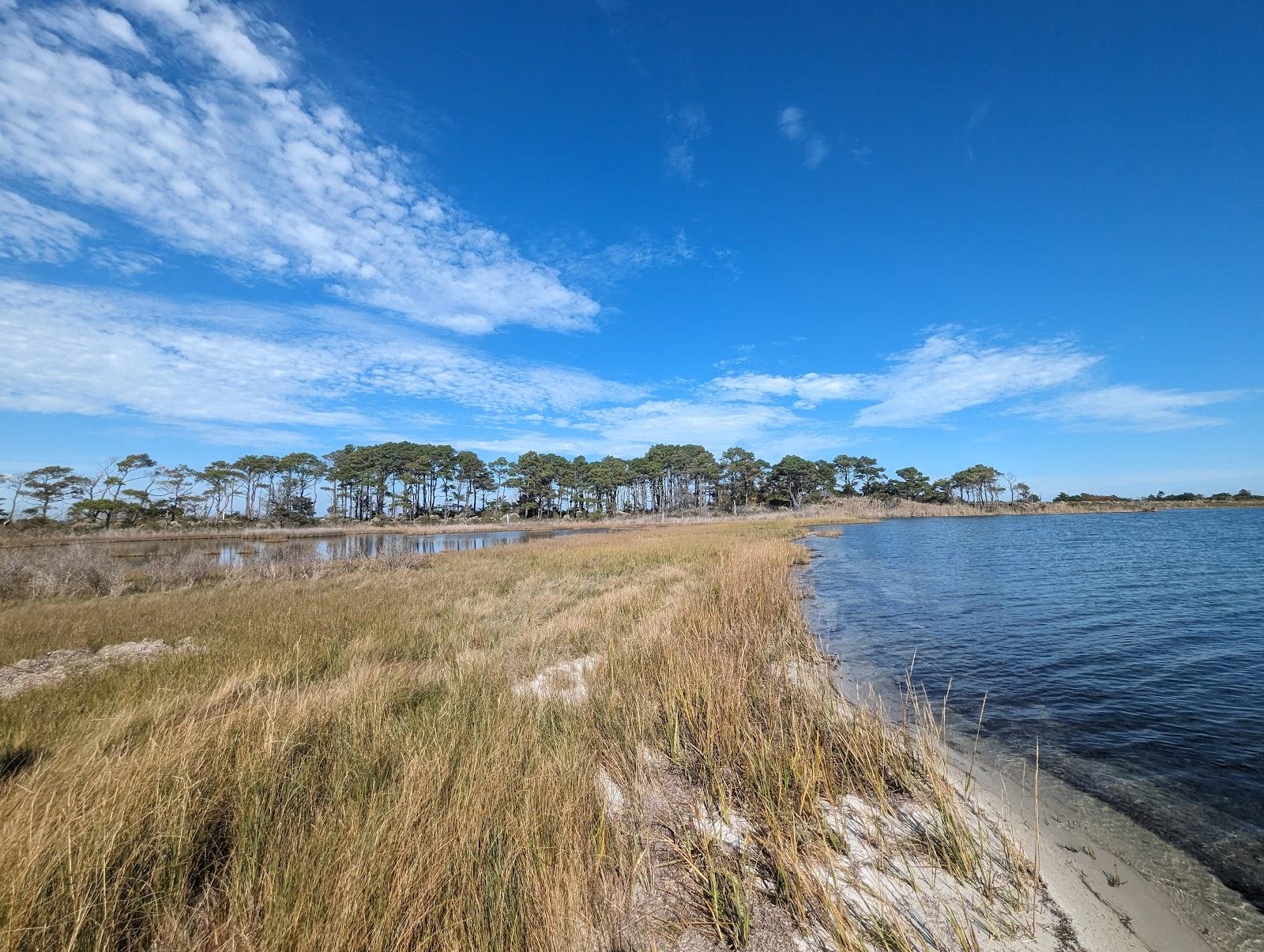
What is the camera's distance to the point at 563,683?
5816 millimetres

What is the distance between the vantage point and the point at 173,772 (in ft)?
10.2

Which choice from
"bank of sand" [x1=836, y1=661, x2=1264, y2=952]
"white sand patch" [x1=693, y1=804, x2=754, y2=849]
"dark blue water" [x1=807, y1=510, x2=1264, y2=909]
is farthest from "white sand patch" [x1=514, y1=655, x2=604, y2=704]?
"dark blue water" [x1=807, y1=510, x2=1264, y2=909]

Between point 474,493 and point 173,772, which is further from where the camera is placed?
point 474,493

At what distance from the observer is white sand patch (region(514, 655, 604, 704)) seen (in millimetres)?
5309

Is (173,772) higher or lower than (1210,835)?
higher

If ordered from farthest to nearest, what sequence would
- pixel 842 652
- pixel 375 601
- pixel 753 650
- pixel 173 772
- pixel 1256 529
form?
pixel 1256 529, pixel 375 601, pixel 842 652, pixel 753 650, pixel 173 772

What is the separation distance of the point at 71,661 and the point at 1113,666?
49.4 feet

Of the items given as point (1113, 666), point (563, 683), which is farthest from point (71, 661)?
point (1113, 666)

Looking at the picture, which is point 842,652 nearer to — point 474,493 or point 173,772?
point 173,772

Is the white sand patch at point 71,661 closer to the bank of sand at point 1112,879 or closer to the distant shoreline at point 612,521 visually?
the bank of sand at point 1112,879

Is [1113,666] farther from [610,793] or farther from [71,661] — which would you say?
[71,661]

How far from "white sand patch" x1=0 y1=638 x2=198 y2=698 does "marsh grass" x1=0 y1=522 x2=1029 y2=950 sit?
56cm

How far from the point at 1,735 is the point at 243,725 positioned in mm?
2129

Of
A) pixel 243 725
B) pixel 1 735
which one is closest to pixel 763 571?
pixel 243 725
